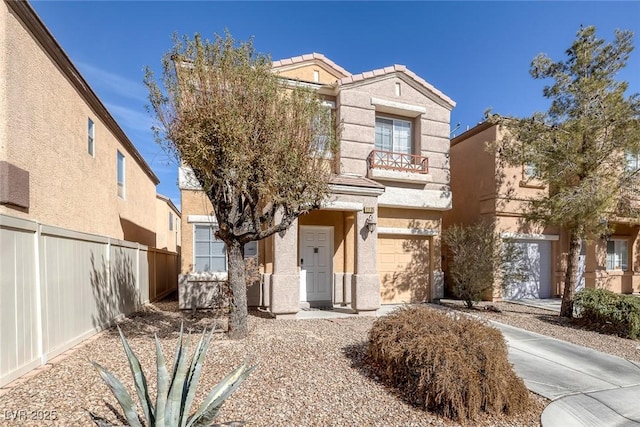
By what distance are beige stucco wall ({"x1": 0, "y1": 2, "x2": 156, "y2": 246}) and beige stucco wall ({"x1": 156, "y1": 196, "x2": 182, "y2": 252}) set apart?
27.2 ft

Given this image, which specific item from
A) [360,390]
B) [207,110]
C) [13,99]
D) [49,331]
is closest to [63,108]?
[13,99]

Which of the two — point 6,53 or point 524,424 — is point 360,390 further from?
point 6,53

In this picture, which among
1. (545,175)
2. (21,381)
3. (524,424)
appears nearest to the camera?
(524,424)

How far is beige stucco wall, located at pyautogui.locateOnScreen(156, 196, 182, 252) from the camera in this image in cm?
1911

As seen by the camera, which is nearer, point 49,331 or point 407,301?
point 49,331

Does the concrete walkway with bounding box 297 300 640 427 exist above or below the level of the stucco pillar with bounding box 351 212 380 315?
below

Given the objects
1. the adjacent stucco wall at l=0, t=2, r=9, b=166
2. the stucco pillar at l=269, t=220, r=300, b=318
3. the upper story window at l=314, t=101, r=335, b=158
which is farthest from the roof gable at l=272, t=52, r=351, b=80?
the adjacent stucco wall at l=0, t=2, r=9, b=166

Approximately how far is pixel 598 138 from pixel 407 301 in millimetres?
7508

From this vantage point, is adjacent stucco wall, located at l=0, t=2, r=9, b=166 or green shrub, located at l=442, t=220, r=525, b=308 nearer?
adjacent stucco wall, located at l=0, t=2, r=9, b=166

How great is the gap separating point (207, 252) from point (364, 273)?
477 cm

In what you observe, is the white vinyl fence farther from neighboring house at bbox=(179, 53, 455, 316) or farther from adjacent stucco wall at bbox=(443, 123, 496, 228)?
adjacent stucco wall at bbox=(443, 123, 496, 228)

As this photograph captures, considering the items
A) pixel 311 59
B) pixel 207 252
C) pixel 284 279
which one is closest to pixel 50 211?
pixel 207 252

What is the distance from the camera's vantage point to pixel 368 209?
9344 millimetres

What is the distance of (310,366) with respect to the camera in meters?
5.07
